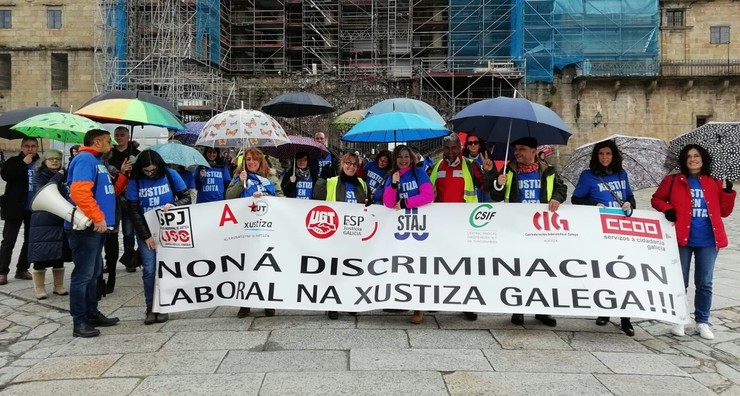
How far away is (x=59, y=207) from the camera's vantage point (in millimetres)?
4527

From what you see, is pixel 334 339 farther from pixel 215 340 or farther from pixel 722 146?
pixel 722 146

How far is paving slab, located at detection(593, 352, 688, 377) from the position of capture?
3.78 metres

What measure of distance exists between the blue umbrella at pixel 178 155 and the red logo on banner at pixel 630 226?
15.3 feet

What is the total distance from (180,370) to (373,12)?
31.0 metres

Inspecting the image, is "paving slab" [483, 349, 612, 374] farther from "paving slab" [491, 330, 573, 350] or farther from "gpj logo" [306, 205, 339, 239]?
"gpj logo" [306, 205, 339, 239]

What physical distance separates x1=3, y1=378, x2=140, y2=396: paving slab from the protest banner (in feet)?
4.61

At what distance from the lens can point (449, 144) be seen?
533cm

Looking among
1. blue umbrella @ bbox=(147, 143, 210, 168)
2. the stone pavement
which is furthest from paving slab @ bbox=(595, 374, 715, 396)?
blue umbrella @ bbox=(147, 143, 210, 168)

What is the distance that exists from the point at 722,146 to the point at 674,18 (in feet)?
113

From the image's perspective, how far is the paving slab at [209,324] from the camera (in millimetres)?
4793

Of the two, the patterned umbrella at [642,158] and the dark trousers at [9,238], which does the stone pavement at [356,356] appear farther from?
the patterned umbrella at [642,158]

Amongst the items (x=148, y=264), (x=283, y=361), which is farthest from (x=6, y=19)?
(x=283, y=361)

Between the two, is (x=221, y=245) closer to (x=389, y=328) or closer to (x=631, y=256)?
(x=389, y=328)

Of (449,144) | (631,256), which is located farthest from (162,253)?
(631,256)
